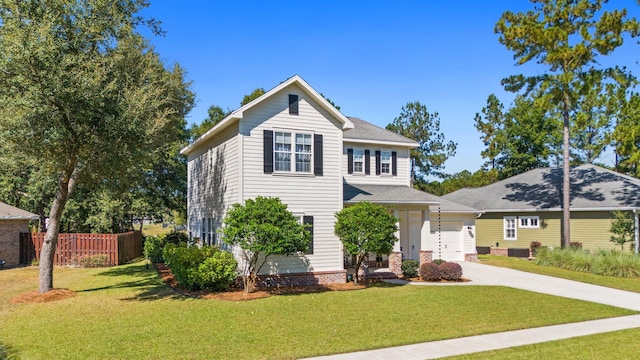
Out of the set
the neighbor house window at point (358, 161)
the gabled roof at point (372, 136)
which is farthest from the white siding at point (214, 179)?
the neighbor house window at point (358, 161)

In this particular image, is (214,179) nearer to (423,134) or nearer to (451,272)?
(451,272)

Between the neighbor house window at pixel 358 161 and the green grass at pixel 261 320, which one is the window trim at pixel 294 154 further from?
the neighbor house window at pixel 358 161

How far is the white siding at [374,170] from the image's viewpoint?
22.6m

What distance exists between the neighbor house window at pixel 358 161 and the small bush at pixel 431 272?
244 inches

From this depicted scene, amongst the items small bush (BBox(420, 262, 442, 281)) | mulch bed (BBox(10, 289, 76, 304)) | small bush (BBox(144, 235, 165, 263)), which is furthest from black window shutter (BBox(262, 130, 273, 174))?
small bush (BBox(144, 235, 165, 263))

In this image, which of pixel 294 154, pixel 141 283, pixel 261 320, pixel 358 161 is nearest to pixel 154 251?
pixel 141 283

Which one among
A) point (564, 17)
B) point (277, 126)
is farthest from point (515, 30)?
point (277, 126)

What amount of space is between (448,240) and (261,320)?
16.4 m

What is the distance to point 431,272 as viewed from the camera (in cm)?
1884

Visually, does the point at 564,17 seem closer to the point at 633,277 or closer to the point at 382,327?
the point at 633,277

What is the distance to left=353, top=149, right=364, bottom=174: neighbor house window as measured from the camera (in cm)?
2286

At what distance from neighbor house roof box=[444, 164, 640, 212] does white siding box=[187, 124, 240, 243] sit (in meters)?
20.8

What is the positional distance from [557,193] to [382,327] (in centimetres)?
2575

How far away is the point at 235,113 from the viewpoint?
52.2ft
